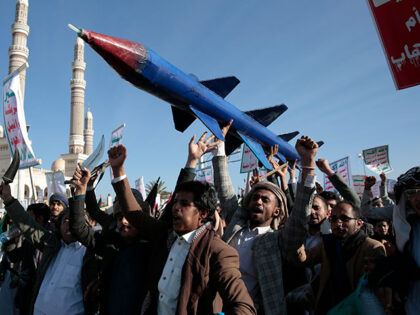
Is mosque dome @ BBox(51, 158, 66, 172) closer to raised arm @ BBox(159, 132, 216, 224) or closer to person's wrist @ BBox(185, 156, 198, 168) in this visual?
raised arm @ BBox(159, 132, 216, 224)

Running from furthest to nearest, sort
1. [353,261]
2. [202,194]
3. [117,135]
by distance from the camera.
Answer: [117,135] → [353,261] → [202,194]

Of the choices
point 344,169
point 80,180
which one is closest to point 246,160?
point 344,169

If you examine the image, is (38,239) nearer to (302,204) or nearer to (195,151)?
(195,151)

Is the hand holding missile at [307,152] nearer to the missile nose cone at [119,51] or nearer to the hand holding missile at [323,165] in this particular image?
the hand holding missile at [323,165]

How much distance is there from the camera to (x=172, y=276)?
1.91 meters

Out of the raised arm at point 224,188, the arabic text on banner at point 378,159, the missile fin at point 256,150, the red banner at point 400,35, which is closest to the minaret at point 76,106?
the arabic text on banner at point 378,159

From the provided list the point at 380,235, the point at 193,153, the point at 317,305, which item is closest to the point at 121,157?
the point at 193,153

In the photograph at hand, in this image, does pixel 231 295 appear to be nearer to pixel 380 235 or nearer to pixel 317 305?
pixel 317 305

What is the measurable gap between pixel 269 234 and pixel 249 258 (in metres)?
0.24

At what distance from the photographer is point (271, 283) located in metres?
2.35

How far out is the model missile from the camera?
465 cm

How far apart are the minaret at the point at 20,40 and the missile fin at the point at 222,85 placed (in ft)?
102

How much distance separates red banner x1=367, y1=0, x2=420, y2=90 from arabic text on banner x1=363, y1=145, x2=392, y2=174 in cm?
756

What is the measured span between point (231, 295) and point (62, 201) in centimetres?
371
